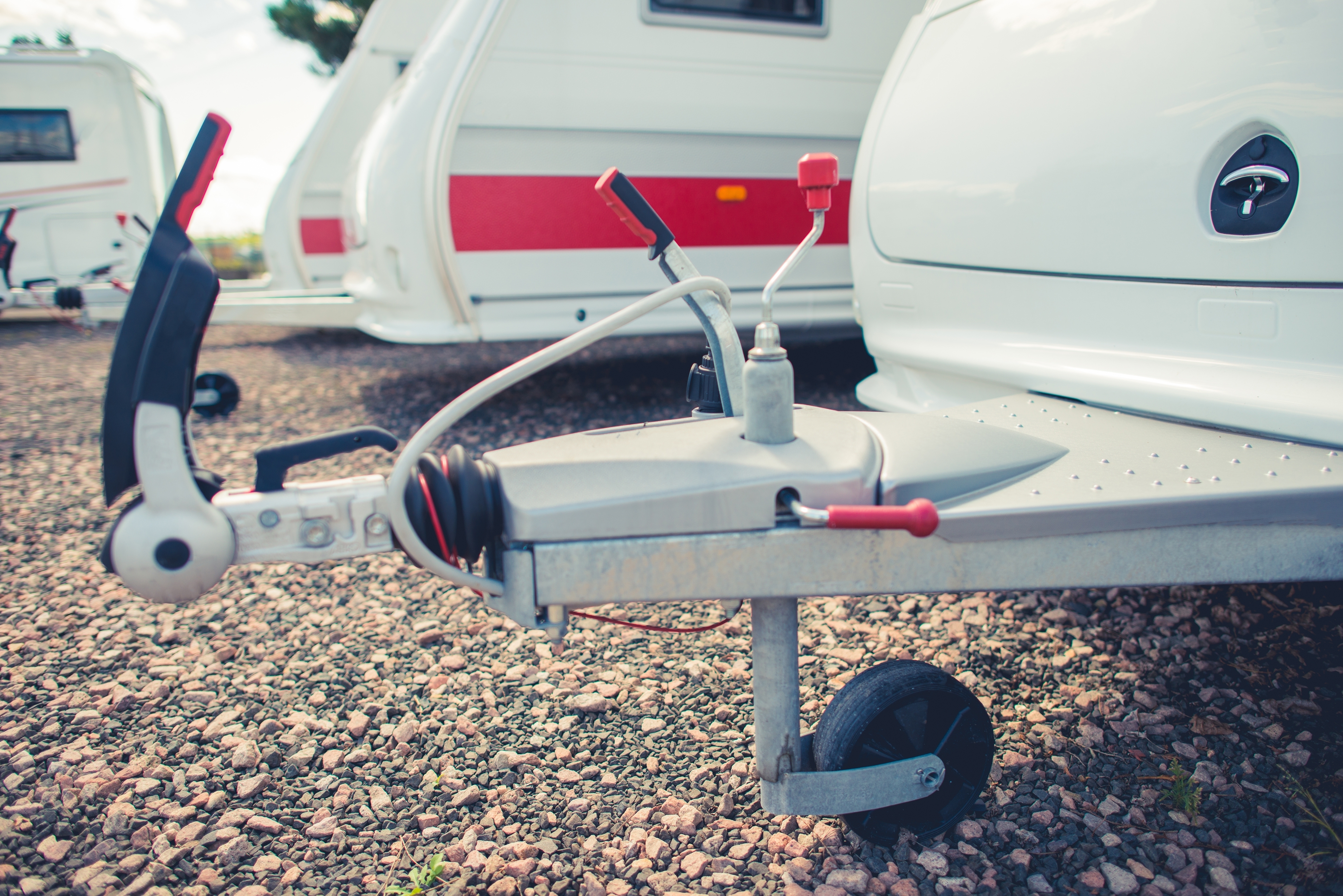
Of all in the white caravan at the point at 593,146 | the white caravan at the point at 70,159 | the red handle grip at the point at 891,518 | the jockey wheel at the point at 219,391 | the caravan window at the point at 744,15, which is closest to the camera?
the red handle grip at the point at 891,518

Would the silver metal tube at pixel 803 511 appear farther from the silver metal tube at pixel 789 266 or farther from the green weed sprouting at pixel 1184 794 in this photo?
the green weed sprouting at pixel 1184 794

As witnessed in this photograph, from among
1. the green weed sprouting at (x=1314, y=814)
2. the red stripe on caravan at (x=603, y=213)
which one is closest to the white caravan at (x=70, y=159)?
the red stripe on caravan at (x=603, y=213)

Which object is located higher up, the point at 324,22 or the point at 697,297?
A: the point at 324,22

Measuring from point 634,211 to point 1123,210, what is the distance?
906mm

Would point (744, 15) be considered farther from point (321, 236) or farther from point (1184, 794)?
point (321, 236)

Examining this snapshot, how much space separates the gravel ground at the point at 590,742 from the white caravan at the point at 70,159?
321 inches

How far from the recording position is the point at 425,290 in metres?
3.71

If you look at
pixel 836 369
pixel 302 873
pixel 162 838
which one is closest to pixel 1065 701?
pixel 302 873

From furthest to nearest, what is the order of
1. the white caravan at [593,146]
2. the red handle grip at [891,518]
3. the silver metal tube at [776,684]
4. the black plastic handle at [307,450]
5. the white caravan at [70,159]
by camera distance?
the white caravan at [70,159] < the white caravan at [593,146] < the silver metal tube at [776,684] < the black plastic handle at [307,450] < the red handle grip at [891,518]

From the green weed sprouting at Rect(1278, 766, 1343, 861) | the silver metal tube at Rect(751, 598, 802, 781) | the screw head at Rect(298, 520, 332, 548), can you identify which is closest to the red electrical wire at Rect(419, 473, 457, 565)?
the screw head at Rect(298, 520, 332, 548)

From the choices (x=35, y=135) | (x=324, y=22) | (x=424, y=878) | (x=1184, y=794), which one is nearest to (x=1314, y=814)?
(x=1184, y=794)

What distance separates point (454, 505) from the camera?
1.18 meters

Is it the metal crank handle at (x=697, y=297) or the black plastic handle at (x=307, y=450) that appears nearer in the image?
the black plastic handle at (x=307, y=450)

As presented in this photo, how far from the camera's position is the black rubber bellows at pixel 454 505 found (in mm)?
1176
